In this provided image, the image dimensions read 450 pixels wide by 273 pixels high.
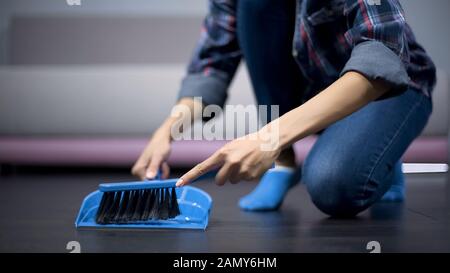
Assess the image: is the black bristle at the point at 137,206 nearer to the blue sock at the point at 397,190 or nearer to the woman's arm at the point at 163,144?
the woman's arm at the point at 163,144

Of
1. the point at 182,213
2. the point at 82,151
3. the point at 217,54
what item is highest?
the point at 217,54

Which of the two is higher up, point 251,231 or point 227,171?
point 227,171

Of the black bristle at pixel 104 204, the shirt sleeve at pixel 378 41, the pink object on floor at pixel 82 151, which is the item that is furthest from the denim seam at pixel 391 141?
the pink object on floor at pixel 82 151

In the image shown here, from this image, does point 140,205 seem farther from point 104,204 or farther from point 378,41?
point 378,41

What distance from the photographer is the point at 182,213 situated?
0.82 metres

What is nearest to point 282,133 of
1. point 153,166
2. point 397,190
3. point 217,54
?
point 153,166

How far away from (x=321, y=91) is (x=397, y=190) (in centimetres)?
39

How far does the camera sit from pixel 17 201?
3.51ft

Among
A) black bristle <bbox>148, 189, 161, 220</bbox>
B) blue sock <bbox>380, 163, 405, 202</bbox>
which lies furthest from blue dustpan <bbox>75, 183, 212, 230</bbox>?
blue sock <bbox>380, 163, 405, 202</bbox>

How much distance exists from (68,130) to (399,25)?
1307 mm

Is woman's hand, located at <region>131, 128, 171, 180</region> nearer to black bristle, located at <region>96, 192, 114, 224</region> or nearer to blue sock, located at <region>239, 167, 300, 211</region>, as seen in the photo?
black bristle, located at <region>96, 192, 114, 224</region>

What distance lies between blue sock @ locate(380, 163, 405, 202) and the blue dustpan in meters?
0.43
